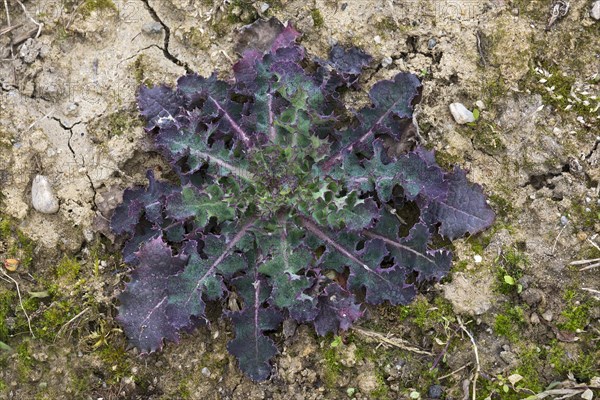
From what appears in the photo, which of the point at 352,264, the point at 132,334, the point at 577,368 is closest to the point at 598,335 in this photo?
the point at 577,368

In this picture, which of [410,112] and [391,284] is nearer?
[391,284]

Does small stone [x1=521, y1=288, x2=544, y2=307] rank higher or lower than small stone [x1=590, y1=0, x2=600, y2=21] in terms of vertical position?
lower

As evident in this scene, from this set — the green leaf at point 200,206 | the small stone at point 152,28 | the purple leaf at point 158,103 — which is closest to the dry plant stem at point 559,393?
the green leaf at point 200,206

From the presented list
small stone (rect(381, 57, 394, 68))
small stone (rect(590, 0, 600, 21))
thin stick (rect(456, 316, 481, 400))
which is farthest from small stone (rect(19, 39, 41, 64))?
small stone (rect(590, 0, 600, 21))

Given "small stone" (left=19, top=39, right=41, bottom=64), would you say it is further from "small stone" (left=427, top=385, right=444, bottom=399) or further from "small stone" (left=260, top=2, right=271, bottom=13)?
"small stone" (left=427, top=385, right=444, bottom=399)

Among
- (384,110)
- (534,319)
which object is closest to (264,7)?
(384,110)

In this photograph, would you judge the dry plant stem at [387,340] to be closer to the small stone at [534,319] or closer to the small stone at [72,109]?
the small stone at [534,319]

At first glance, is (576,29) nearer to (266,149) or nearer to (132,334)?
(266,149)
